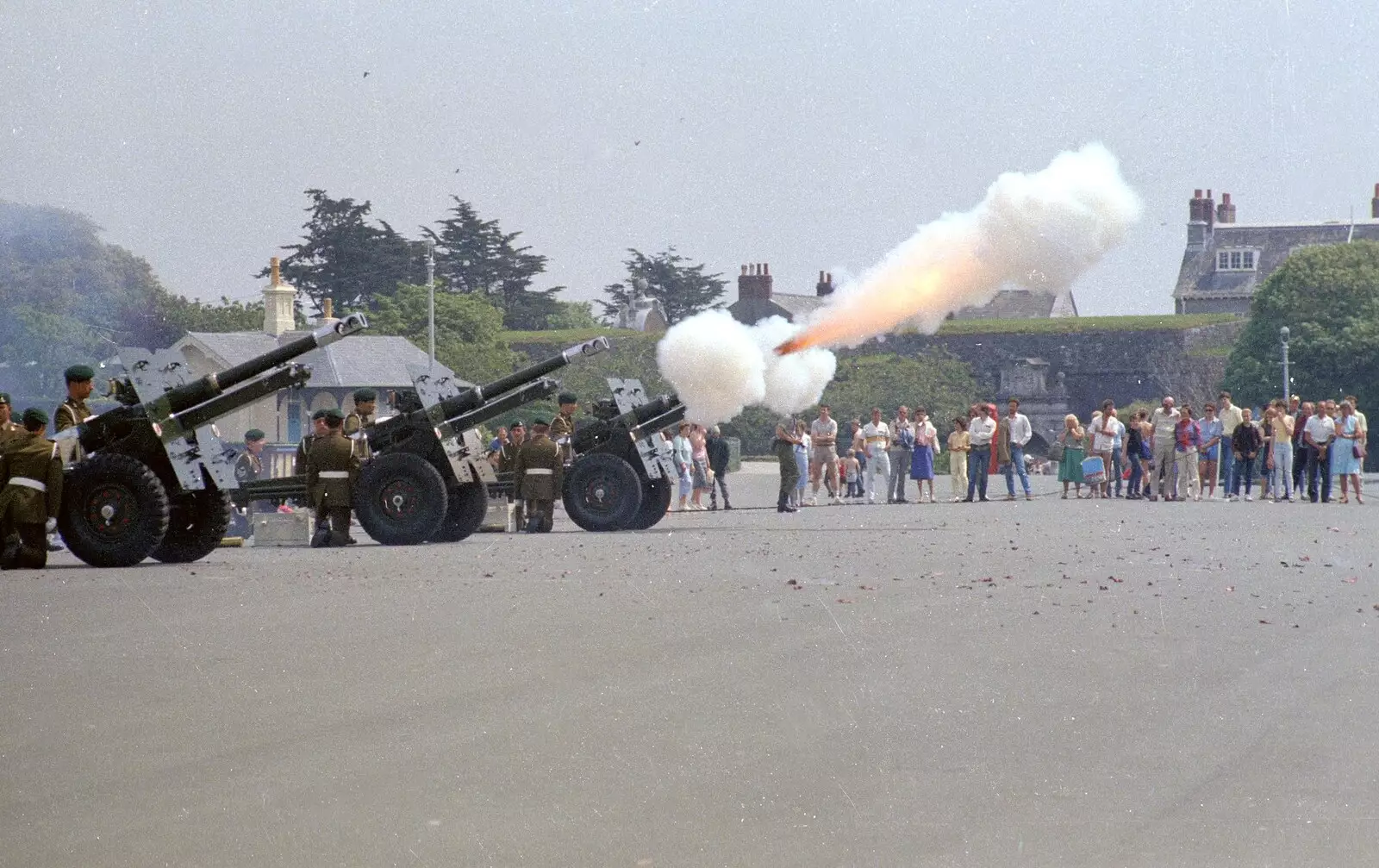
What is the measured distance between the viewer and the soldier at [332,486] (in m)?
22.0

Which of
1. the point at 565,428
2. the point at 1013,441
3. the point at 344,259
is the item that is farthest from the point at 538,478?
the point at 344,259

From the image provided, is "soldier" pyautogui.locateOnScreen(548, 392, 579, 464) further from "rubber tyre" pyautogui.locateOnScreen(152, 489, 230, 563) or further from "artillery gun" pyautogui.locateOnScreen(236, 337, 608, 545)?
"rubber tyre" pyautogui.locateOnScreen(152, 489, 230, 563)

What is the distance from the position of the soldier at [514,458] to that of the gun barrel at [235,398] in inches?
170

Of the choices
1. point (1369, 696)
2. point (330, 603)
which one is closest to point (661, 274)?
point (330, 603)

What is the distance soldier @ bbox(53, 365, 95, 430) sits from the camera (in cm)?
1912

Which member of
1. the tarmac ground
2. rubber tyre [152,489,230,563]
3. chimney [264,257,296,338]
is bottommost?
the tarmac ground

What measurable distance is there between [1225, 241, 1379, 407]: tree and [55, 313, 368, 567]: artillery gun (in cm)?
5985

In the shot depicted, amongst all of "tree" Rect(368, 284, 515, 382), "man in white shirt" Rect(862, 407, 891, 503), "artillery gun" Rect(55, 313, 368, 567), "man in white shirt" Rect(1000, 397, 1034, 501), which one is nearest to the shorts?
"man in white shirt" Rect(862, 407, 891, 503)

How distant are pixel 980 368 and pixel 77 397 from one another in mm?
73297

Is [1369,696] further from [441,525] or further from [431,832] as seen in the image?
[441,525]

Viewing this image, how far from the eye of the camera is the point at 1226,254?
3979 inches

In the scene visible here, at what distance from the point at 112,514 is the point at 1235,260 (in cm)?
8953

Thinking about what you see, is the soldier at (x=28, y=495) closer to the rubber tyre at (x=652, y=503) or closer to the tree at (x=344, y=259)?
Result: the rubber tyre at (x=652, y=503)

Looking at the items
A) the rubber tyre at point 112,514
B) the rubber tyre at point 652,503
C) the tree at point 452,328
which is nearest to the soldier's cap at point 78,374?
the rubber tyre at point 112,514
